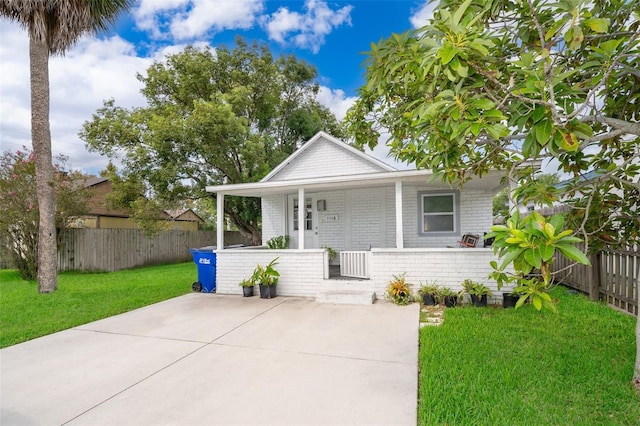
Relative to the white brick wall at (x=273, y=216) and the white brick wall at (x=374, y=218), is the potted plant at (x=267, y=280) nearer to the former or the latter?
the white brick wall at (x=374, y=218)

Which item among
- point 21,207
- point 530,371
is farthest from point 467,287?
point 21,207

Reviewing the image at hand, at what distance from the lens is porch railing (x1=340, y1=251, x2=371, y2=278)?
26.2 feet

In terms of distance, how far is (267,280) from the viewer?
7.87m

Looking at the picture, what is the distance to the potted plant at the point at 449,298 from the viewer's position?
21.8 ft

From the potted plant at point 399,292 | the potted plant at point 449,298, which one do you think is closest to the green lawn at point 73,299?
the potted plant at point 399,292

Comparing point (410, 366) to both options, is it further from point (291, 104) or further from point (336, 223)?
point (291, 104)

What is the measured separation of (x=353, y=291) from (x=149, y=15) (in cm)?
1123

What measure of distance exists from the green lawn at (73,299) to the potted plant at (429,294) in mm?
6097

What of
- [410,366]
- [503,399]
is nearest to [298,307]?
[410,366]

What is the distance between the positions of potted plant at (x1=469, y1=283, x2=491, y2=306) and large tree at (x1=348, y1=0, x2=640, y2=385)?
9.62 feet

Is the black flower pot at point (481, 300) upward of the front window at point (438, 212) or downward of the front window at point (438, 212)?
downward

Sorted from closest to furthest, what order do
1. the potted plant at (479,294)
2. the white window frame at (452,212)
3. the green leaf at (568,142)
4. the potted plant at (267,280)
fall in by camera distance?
the green leaf at (568,142)
the potted plant at (479,294)
the potted plant at (267,280)
the white window frame at (452,212)

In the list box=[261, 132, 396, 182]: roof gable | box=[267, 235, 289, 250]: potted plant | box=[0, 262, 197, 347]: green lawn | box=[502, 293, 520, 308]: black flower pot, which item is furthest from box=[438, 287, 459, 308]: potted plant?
box=[0, 262, 197, 347]: green lawn

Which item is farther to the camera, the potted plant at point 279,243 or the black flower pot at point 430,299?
the potted plant at point 279,243
